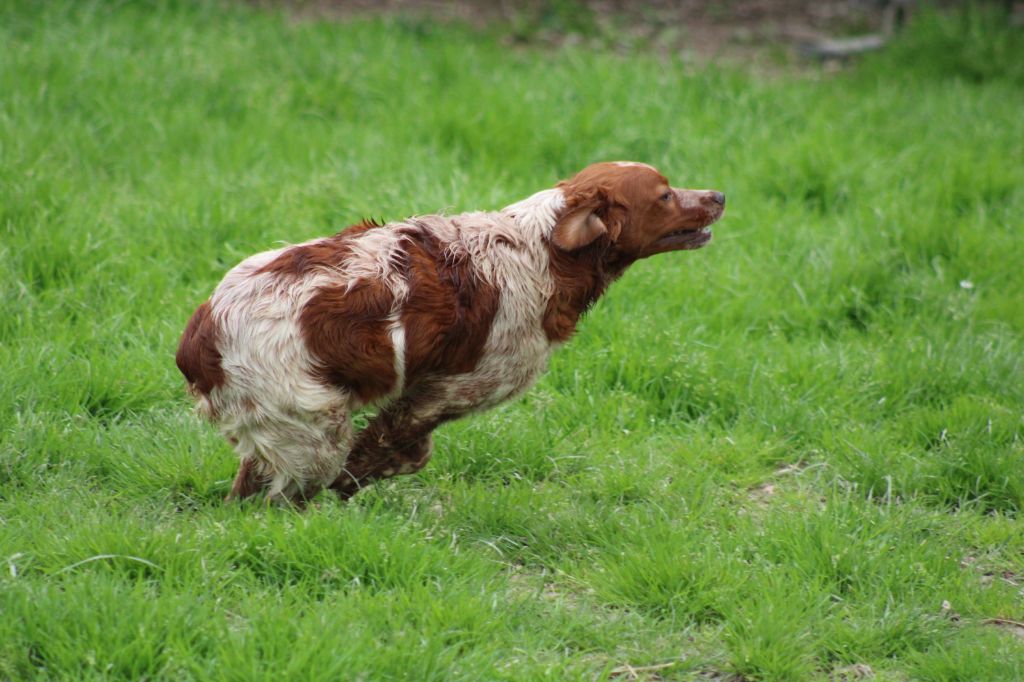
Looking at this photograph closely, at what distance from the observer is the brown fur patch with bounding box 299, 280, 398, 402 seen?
4.16 m

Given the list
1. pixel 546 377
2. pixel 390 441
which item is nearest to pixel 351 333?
pixel 390 441

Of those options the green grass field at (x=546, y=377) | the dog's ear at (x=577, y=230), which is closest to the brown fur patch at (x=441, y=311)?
the dog's ear at (x=577, y=230)

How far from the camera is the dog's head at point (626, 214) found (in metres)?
4.56

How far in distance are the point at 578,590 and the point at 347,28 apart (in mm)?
5928

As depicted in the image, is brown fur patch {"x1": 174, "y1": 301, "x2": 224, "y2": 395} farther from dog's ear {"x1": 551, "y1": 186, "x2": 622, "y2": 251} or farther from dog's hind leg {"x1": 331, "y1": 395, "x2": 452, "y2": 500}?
dog's ear {"x1": 551, "y1": 186, "x2": 622, "y2": 251}

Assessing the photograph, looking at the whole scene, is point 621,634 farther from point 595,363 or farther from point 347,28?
point 347,28

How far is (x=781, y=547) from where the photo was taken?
15.3 feet

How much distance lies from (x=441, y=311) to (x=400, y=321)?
0.16m

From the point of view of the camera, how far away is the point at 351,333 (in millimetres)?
4211

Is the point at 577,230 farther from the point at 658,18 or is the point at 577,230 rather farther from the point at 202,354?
the point at 658,18

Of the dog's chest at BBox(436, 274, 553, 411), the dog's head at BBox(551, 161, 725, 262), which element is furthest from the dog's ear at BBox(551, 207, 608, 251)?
the dog's chest at BBox(436, 274, 553, 411)

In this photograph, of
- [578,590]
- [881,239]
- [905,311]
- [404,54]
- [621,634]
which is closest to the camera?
[621,634]

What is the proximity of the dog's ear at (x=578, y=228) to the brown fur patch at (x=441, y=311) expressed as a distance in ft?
1.06

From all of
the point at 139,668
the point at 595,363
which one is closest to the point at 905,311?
the point at 595,363
